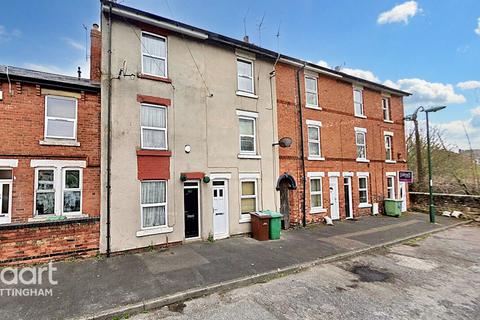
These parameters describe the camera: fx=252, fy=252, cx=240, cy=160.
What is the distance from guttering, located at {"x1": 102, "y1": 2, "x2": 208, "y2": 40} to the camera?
8.91m

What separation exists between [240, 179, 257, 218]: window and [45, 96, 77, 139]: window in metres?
6.87

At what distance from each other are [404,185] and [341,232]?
9.90 m

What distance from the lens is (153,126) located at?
31.9 feet

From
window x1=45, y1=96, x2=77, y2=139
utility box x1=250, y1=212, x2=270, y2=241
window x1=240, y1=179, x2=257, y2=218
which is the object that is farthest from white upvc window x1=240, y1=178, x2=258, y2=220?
window x1=45, y1=96, x2=77, y2=139

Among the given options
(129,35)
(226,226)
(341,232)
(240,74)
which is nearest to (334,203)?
(341,232)

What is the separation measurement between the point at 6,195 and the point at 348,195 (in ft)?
51.4

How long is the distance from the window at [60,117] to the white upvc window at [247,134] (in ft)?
21.3

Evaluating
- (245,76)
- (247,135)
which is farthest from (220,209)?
(245,76)

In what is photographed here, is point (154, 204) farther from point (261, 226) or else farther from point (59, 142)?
point (261, 226)

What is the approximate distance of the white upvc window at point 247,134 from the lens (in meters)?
11.8

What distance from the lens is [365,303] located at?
5461 millimetres

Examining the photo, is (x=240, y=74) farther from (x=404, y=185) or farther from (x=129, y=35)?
(x=404, y=185)

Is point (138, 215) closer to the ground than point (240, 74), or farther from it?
closer to the ground

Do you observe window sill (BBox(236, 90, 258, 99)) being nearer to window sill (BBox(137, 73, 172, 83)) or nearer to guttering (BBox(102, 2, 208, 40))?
guttering (BBox(102, 2, 208, 40))
